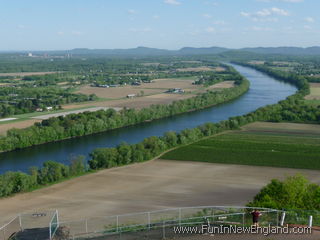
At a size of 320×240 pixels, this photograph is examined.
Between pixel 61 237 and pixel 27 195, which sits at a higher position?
pixel 61 237

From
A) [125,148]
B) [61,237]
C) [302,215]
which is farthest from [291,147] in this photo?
[61,237]

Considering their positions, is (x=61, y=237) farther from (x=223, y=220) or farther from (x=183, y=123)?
(x=183, y=123)

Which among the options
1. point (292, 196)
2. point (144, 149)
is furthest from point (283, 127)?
point (292, 196)

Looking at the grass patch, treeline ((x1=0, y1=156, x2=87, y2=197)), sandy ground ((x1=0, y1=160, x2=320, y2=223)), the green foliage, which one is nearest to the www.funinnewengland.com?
the green foliage

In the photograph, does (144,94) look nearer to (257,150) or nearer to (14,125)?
(14,125)

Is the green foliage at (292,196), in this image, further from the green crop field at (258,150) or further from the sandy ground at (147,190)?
the green crop field at (258,150)

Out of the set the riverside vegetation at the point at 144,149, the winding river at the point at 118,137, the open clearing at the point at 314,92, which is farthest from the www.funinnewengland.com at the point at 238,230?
the open clearing at the point at 314,92
